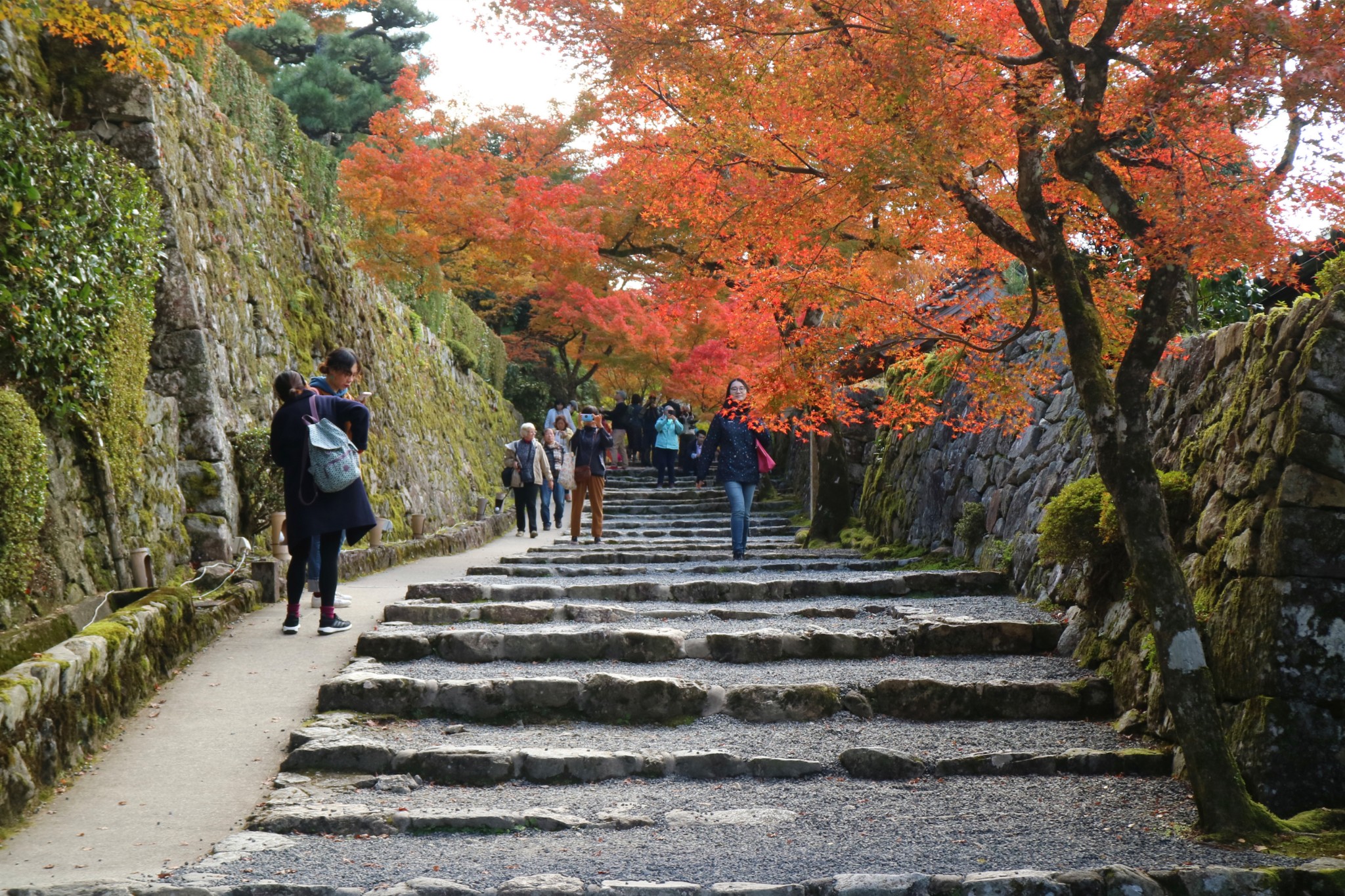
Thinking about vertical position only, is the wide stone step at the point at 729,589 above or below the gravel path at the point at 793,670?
above

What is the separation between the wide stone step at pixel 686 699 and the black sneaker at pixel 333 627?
1.37 m

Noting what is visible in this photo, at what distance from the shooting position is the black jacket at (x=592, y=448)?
13.0m

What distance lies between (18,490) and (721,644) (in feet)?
13.8

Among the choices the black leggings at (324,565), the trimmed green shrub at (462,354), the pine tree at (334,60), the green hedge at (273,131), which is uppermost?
the pine tree at (334,60)

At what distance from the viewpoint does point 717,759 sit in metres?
4.95

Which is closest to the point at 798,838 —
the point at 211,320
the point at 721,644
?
the point at 721,644

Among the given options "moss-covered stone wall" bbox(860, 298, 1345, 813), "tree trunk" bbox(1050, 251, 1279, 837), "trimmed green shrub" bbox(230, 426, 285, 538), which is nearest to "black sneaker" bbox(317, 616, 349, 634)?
"trimmed green shrub" bbox(230, 426, 285, 538)

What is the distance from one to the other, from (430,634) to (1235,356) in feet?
16.8

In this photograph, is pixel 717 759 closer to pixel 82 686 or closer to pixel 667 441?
pixel 82 686

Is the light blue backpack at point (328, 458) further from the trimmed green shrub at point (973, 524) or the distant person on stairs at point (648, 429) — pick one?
the distant person on stairs at point (648, 429)

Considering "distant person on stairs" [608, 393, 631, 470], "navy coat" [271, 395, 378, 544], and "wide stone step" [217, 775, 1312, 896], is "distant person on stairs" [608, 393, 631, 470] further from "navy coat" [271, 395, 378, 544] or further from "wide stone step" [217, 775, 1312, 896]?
"wide stone step" [217, 775, 1312, 896]

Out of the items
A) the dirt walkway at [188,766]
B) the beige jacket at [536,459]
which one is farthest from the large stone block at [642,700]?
the beige jacket at [536,459]

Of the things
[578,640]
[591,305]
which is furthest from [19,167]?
[591,305]

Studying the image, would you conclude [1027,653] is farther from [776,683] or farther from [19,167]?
[19,167]
